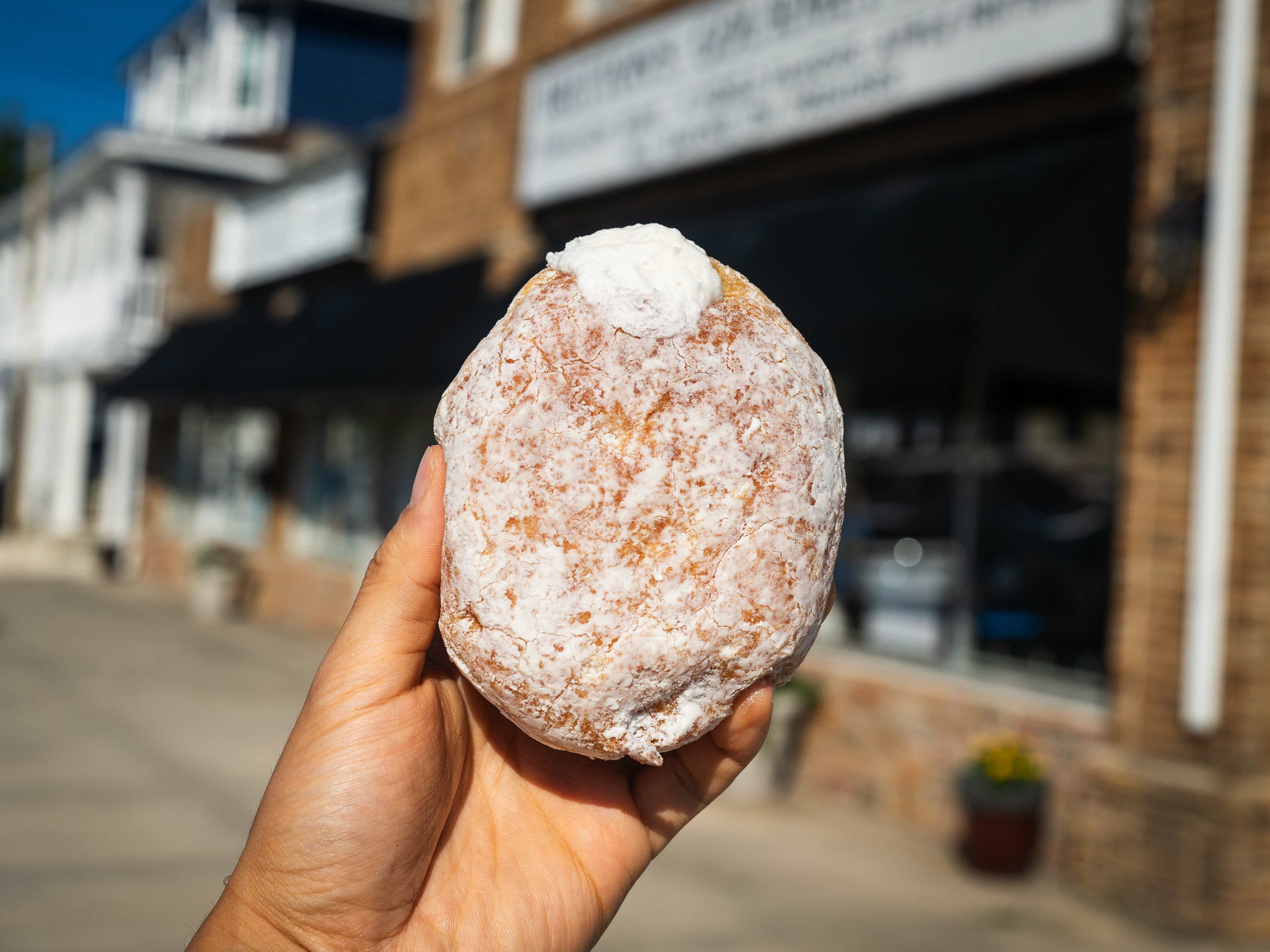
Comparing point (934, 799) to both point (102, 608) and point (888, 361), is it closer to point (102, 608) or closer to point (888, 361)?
point (888, 361)

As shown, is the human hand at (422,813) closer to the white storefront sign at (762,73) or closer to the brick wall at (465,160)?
the white storefront sign at (762,73)

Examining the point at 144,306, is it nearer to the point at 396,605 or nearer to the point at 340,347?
the point at 340,347

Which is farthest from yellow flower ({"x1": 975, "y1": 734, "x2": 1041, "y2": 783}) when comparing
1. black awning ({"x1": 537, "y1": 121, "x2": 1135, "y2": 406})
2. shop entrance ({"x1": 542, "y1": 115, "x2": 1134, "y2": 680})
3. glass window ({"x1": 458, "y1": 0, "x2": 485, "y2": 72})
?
glass window ({"x1": 458, "y1": 0, "x2": 485, "y2": 72})

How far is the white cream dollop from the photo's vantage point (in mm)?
1959

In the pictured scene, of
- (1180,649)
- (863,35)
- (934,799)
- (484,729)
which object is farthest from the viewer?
(863,35)

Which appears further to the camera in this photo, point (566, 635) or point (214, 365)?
point (214, 365)

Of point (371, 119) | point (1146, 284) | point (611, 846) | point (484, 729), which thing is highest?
point (371, 119)

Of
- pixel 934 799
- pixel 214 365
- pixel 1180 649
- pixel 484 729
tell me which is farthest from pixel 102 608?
pixel 484 729

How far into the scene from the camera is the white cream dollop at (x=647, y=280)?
1.96 m

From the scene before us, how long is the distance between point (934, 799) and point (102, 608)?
39.7 ft

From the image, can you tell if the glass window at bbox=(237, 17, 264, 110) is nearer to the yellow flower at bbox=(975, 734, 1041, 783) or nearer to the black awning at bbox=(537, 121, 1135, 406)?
the black awning at bbox=(537, 121, 1135, 406)

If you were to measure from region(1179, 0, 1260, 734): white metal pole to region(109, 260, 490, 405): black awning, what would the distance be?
5.13 meters

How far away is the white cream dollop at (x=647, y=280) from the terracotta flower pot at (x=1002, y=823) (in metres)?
4.65

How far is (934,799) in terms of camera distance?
6723mm
